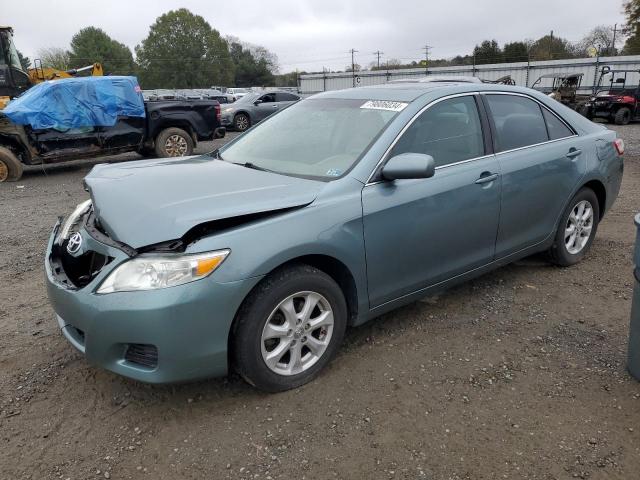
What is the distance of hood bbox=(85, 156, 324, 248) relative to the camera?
2.46 m

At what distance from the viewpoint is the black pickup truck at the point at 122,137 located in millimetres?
9477

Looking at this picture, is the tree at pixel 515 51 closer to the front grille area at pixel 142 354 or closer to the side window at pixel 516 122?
the side window at pixel 516 122

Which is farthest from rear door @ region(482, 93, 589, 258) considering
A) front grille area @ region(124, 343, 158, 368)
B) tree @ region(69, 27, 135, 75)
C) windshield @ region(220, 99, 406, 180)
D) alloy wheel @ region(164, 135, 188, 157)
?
tree @ region(69, 27, 135, 75)

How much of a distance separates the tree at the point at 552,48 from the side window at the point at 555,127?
187 feet

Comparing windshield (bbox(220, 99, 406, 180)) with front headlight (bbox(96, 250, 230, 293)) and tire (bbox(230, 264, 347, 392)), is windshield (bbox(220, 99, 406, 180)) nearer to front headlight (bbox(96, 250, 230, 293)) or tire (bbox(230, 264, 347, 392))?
tire (bbox(230, 264, 347, 392))

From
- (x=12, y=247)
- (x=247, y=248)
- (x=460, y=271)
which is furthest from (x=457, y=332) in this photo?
(x=12, y=247)

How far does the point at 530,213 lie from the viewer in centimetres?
394

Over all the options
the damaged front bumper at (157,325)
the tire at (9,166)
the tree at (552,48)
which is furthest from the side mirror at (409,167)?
the tree at (552,48)

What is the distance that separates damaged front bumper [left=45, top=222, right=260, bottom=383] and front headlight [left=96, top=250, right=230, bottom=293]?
0.03 m

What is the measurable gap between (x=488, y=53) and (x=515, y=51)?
9.12ft

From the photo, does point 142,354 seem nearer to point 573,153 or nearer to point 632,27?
point 573,153

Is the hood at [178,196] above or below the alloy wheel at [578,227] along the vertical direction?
above

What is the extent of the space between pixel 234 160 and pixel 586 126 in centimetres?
310

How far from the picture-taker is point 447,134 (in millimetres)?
3508
